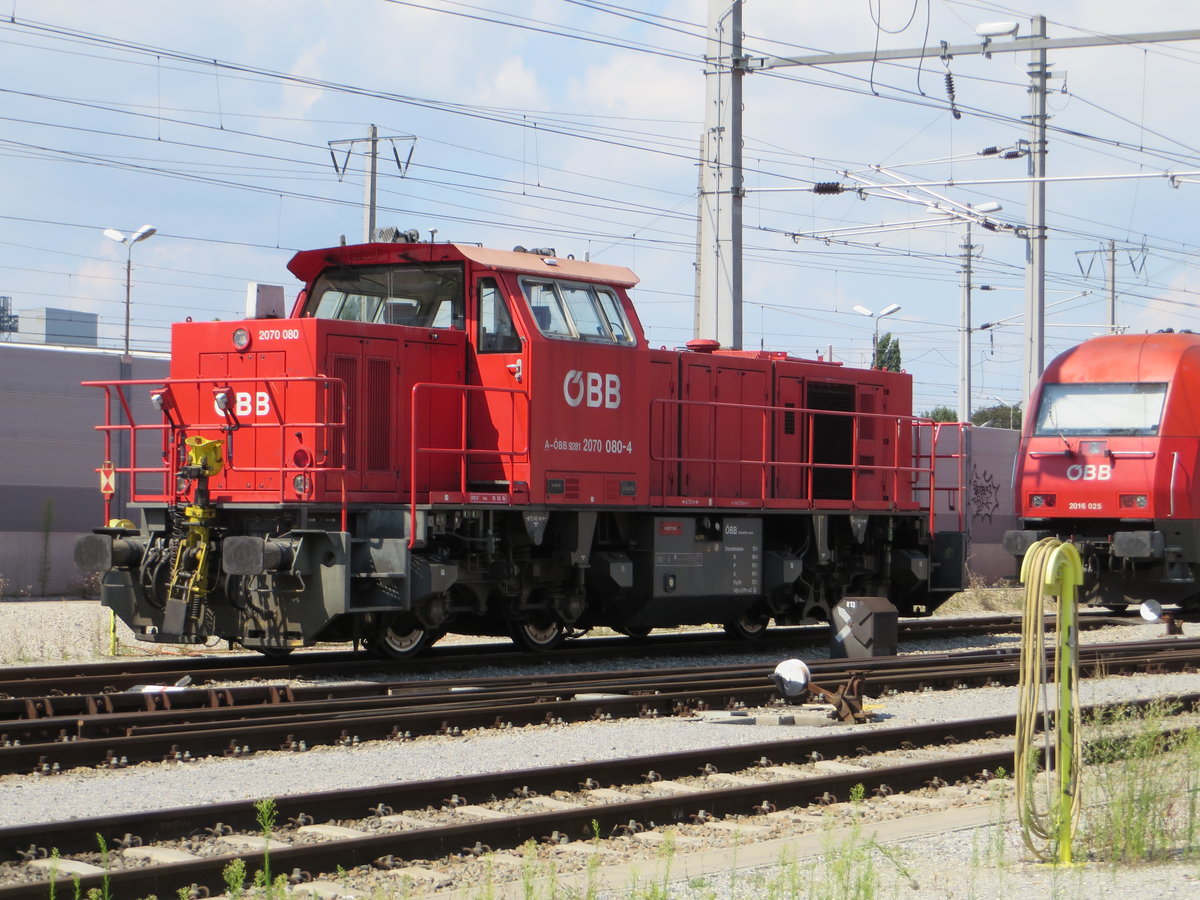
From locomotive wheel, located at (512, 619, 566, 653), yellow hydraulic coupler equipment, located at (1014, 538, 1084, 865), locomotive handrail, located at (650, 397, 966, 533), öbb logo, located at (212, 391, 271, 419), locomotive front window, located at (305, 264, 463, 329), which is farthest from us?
locomotive handrail, located at (650, 397, 966, 533)

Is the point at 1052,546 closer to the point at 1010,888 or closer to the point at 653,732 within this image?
the point at 1010,888

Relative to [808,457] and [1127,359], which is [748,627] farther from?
[1127,359]

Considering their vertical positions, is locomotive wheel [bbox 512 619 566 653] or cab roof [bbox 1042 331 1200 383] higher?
cab roof [bbox 1042 331 1200 383]

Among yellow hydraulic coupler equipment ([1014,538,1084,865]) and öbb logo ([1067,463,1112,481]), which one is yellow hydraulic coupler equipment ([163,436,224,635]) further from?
öbb logo ([1067,463,1112,481])

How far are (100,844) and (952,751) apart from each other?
595 centimetres

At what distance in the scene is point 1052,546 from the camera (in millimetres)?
6891

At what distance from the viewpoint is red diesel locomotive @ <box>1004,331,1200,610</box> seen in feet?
63.9

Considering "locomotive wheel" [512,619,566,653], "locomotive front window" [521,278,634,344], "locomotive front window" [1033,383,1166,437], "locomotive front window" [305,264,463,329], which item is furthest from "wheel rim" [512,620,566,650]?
"locomotive front window" [1033,383,1166,437]

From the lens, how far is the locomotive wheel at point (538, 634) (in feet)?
47.7

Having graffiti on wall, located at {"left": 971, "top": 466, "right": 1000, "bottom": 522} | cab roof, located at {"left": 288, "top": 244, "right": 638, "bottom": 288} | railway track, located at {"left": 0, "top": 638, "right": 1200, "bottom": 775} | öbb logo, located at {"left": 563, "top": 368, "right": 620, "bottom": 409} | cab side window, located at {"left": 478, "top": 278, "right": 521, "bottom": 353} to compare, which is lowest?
railway track, located at {"left": 0, "top": 638, "right": 1200, "bottom": 775}

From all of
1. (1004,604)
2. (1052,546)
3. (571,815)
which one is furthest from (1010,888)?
(1004,604)

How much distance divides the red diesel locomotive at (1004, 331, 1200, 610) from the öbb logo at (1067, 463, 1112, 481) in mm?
14

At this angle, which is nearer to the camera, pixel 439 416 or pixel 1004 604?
pixel 439 416

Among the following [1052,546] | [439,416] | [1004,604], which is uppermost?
[439,416]
